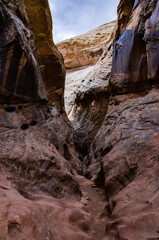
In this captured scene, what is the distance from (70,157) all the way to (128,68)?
16.4ft

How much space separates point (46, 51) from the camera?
11367 millimetres

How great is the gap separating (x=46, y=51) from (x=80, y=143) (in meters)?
5.94

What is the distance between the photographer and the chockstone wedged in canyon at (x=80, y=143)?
10.6ft

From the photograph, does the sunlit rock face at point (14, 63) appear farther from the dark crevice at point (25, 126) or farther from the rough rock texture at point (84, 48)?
the rough rock texture at point (84, 48)

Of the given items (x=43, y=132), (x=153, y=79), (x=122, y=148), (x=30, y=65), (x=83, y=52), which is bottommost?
(x=122, y=148)

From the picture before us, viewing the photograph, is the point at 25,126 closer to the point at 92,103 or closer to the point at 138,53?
the point at 138,53

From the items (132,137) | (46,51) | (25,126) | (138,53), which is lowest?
(132,137)

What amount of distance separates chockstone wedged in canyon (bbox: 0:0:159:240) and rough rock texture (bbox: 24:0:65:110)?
57mm

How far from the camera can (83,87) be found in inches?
528

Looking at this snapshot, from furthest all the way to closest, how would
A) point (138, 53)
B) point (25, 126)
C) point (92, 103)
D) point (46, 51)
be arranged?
point (92, 103), point (46, 51), point (138, 53), point (25, 126)

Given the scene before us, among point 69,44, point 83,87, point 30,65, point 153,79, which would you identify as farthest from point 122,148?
point 69,44

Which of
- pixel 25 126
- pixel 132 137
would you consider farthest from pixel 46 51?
pixel 132 137

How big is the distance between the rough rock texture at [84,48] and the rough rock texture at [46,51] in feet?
57.9

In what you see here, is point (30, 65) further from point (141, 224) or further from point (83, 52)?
point (83, 52)
